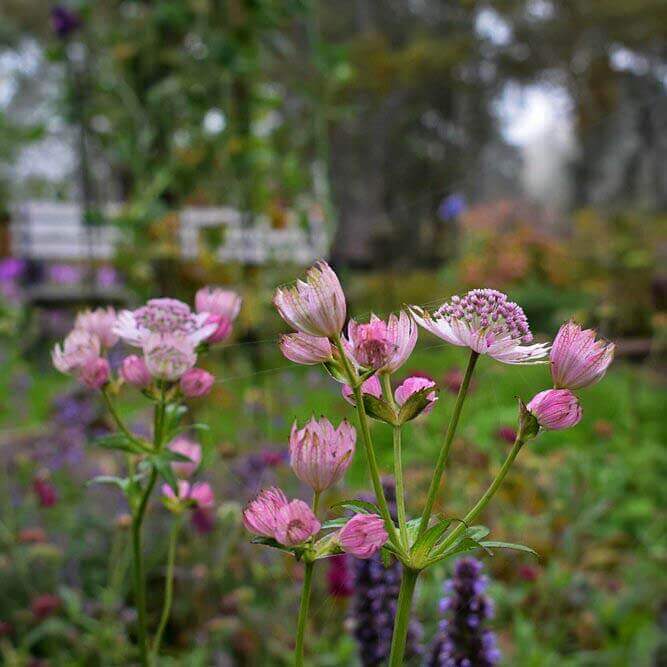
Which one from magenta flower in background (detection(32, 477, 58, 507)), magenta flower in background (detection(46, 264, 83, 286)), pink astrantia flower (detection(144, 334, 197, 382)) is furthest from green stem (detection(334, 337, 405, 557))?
magenta flower in background (detection(46, 264, 83, 286))

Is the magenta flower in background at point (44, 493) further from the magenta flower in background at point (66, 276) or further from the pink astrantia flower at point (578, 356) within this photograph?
the magenta flower in background at point (66, 276)

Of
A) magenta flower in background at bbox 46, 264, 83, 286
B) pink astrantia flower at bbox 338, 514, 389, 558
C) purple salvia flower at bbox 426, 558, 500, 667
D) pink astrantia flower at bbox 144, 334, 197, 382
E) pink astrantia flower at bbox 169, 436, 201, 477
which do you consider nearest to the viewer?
pink astrantia flower at bbox 338, 514, 389, 558

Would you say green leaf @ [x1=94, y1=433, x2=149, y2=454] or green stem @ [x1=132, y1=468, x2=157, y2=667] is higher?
green leaf @ [x1=94, y1=433, x2=149, y2=454]

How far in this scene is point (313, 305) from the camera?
15.5 inches

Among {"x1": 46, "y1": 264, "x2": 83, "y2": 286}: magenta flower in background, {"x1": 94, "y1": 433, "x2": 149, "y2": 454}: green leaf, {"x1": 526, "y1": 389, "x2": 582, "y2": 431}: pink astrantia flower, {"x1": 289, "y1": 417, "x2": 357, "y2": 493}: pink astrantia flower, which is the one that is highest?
{"x1": 46, "y1": 264, "x2": 83, "y2": 286}: magenta flower in background

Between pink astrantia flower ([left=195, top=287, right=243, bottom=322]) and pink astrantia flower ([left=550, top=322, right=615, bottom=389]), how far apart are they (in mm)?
236

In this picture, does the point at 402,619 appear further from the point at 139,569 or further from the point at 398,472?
the point at 139,569

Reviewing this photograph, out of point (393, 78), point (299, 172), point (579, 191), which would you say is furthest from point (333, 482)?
point (579, 191)

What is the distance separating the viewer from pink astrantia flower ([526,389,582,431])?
0.40 meters

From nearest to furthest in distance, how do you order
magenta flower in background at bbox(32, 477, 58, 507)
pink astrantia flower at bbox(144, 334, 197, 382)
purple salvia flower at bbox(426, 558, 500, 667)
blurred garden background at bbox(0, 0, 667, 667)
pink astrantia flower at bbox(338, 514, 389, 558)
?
pink astrantia flower at bbox(338, 514, 389, 558) < pink astrantia flower at bbox(144, 334, 197, 382) < purple salvia flower at bbox(426, 558, 500, 667) < blurred garden background at bbox(0, 0, 667, 667) < magenta flower in background at bbox(32, 477, 58, 507)

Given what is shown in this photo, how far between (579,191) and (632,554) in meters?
11.4

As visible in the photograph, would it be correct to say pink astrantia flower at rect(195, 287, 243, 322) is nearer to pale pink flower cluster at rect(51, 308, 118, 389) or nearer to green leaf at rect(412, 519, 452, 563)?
pale pink flower cluster at rect(51, 308, 118, 389)

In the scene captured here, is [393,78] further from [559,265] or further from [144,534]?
[144,534]

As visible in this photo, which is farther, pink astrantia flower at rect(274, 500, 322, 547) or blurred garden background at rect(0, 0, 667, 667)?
blurred garden background at rect(0, 0, 667, 667)
